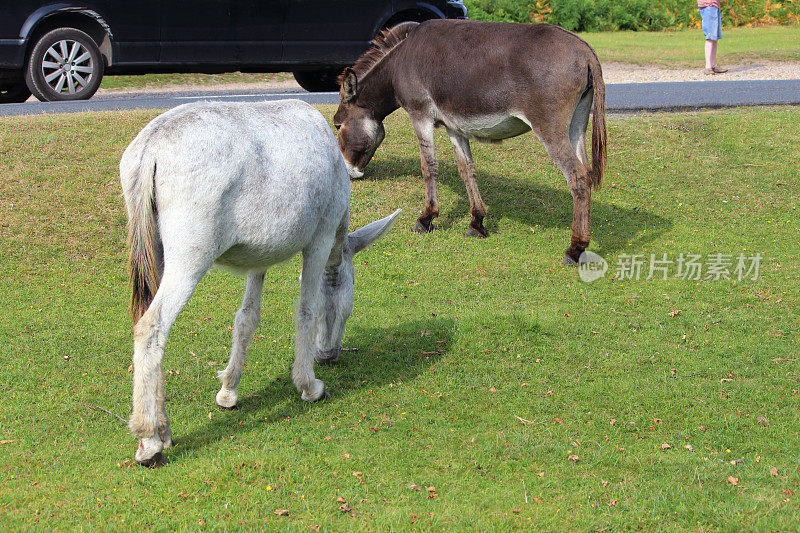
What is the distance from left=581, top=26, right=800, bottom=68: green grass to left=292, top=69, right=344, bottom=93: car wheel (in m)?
10.4

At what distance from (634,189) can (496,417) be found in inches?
236

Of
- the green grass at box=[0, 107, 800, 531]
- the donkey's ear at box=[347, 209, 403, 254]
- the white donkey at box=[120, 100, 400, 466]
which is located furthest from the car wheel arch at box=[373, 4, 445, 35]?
the white donkey at box=[120, 100, 400, 466]

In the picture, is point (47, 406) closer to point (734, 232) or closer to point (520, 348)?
point (520, 348)

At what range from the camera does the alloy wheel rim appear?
11.9m

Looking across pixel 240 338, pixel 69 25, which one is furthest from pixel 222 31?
pixel 240 338

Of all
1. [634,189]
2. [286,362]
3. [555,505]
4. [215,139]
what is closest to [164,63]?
[634,189]

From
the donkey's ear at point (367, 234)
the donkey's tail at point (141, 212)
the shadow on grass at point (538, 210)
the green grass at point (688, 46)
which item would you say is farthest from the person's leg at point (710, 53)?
the donkey's tail at point (141, 212)

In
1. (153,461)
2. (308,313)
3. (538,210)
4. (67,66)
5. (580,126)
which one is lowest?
(538,210)

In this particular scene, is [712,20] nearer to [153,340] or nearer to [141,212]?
[141,212]

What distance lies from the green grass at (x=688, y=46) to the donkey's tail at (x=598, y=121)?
1496 centimetres

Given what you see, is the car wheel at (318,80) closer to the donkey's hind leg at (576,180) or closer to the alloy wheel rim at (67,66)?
the alloy wheel rim at (67,66)

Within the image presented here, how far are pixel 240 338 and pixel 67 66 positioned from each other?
858cm

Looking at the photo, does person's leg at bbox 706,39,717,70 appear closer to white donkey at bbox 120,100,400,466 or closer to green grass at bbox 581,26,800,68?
green grass at bbox 581,26,800,68

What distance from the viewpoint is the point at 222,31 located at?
12.7 meters
